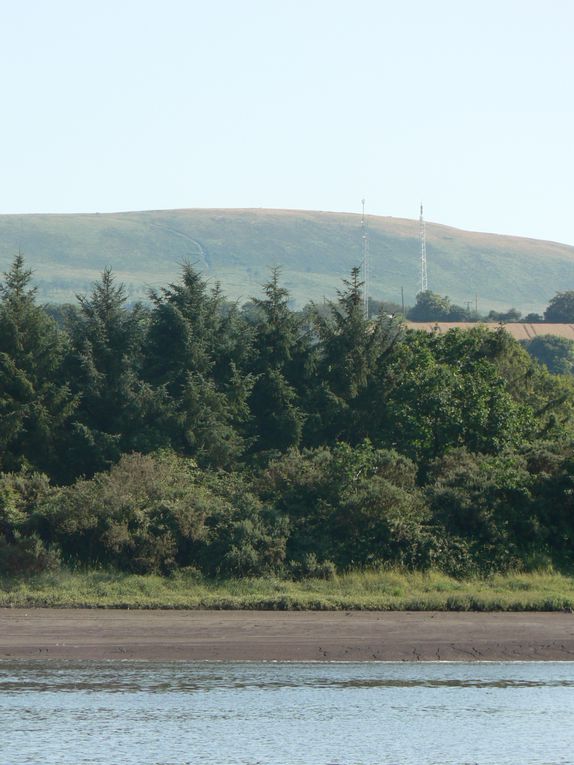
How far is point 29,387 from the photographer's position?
3812cm

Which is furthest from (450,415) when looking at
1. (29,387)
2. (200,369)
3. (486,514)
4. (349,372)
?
(29,387)

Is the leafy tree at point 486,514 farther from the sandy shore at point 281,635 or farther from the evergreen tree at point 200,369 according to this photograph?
the evergreen tree at point 200,369

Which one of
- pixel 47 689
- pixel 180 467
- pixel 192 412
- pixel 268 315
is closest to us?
pixel 47 689

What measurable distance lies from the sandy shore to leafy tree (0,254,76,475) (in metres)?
11.3

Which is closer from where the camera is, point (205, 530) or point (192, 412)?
point (205, 530)

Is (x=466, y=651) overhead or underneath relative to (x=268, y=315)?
underneath

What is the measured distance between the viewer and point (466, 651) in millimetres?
24672

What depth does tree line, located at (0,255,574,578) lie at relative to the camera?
30734 mm

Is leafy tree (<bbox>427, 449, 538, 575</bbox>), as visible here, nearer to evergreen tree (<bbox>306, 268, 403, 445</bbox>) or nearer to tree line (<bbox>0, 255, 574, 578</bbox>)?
tree line (<bbox>0, 255, 574, 578</bbox>)

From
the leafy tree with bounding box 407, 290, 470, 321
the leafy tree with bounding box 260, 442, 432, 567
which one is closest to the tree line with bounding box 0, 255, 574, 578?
the leafy tree with bounding box 260, 442, 432, 567

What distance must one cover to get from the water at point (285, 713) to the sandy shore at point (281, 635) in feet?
1.42

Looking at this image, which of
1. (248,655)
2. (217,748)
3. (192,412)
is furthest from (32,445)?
(217,748)

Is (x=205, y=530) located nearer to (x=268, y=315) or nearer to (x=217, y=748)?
(x=217, y=748)

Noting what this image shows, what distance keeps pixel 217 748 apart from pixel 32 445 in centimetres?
1960
